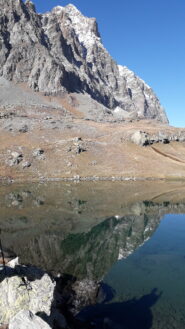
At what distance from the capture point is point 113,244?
1569 inches

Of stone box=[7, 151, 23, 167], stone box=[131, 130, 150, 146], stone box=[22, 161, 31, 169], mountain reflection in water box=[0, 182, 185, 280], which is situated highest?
stone box=[131, 130, 150, 146]

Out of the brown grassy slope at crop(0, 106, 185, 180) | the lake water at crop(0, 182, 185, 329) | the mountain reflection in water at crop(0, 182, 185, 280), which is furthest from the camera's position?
the brown grassy slope at crop(0, 106, 185, 180)

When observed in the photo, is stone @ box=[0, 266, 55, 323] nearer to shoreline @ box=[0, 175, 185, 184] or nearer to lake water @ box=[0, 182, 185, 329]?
lake water @ box=[0, 182, 185, 329]

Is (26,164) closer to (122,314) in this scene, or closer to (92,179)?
(92,179)

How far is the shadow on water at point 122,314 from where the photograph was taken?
2062cm

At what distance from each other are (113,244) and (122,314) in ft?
58.5

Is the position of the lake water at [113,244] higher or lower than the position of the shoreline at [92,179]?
lower

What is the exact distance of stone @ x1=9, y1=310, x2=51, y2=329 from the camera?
14.9 meters

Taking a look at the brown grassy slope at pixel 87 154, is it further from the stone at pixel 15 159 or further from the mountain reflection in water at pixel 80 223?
the mountain reflection in water at pixel 80 223

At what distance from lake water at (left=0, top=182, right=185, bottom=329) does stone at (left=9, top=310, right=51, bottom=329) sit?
21.4 ft

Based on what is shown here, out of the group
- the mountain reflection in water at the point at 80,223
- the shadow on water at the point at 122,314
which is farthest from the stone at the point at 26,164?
the shadow on water at the point at 122,314

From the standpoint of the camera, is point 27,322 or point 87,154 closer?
point 27,322

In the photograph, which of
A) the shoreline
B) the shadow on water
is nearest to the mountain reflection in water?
the shadow on water

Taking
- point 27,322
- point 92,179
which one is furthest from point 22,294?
point 92,179
